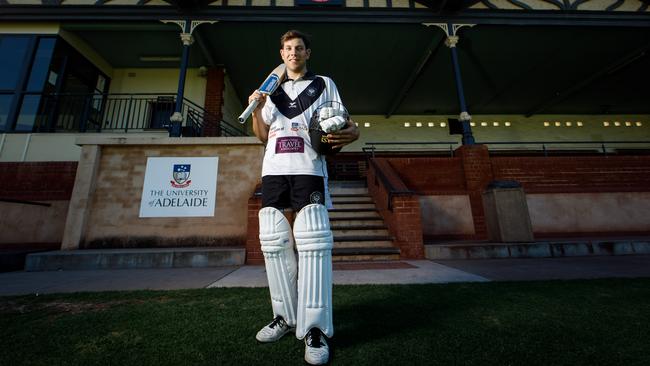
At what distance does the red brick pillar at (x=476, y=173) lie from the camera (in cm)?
595

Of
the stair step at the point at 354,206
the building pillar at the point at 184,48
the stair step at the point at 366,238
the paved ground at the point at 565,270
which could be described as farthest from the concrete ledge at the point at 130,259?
the building pillar at the point at 184,48

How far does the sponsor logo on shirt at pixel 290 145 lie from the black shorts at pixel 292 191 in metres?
0.15

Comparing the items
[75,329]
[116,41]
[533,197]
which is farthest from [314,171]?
[116,41]

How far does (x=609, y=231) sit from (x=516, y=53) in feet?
20.6

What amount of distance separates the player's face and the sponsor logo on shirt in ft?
1.62

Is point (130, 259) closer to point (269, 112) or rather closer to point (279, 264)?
point (279, 264)

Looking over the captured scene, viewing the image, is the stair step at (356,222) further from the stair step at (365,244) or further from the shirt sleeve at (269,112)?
the shirt sleeve at (269,112)

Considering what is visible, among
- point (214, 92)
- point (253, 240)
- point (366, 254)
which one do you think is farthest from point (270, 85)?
point (214, 92)

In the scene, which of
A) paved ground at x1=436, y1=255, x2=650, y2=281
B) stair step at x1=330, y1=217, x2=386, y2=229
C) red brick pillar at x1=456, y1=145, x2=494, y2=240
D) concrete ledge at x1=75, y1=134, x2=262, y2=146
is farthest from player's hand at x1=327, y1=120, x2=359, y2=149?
red brick pillar at x1=456, y1=145, x2=494, y2=240

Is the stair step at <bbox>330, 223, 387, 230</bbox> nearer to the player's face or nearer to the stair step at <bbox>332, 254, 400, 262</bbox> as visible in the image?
the stair step at <bbox>332, 254, 400, 262</bbox>

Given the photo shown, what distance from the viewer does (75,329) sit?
1467 millimetres

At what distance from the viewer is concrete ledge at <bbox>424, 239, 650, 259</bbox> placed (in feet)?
13.6

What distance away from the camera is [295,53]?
1.60 metres

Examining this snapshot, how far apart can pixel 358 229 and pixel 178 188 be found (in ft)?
11.4
